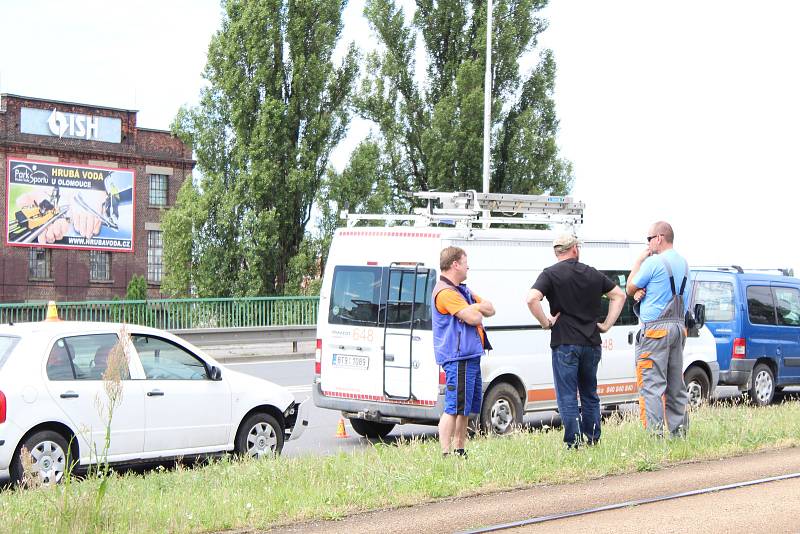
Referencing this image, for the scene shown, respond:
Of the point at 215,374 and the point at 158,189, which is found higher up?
the point at 158,189

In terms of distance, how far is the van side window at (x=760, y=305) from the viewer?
1622 cm

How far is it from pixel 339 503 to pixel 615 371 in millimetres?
7109

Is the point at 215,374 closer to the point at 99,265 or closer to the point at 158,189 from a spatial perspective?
the point at 99,265

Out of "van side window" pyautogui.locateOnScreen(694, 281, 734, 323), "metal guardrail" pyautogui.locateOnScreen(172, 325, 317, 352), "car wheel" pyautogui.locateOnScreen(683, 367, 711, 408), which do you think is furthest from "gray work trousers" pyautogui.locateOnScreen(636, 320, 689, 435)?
"metal guardrail" pyautogui.locateOnScreen(172, 325, 317, 352)

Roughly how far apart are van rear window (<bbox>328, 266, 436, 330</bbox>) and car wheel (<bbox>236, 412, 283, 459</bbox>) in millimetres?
1642

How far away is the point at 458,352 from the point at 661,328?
77.7 inches

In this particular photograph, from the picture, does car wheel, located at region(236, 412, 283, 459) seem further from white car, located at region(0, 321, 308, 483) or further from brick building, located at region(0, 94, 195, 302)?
brick building, located at region(0, 94, 195, 302)

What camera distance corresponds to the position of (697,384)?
1501 centimetres

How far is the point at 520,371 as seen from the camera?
12.4 m

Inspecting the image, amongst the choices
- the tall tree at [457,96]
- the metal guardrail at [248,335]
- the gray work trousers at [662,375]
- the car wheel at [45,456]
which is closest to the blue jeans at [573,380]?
the gray work trousers at [662,375]

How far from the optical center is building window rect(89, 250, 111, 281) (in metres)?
51.5

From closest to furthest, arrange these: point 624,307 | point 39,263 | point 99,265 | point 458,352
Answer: point 458,352 → point 624,307 → point 39,263 → point 99,265

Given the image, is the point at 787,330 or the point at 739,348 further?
the point at 787,330

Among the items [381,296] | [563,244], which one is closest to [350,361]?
[381,296]
